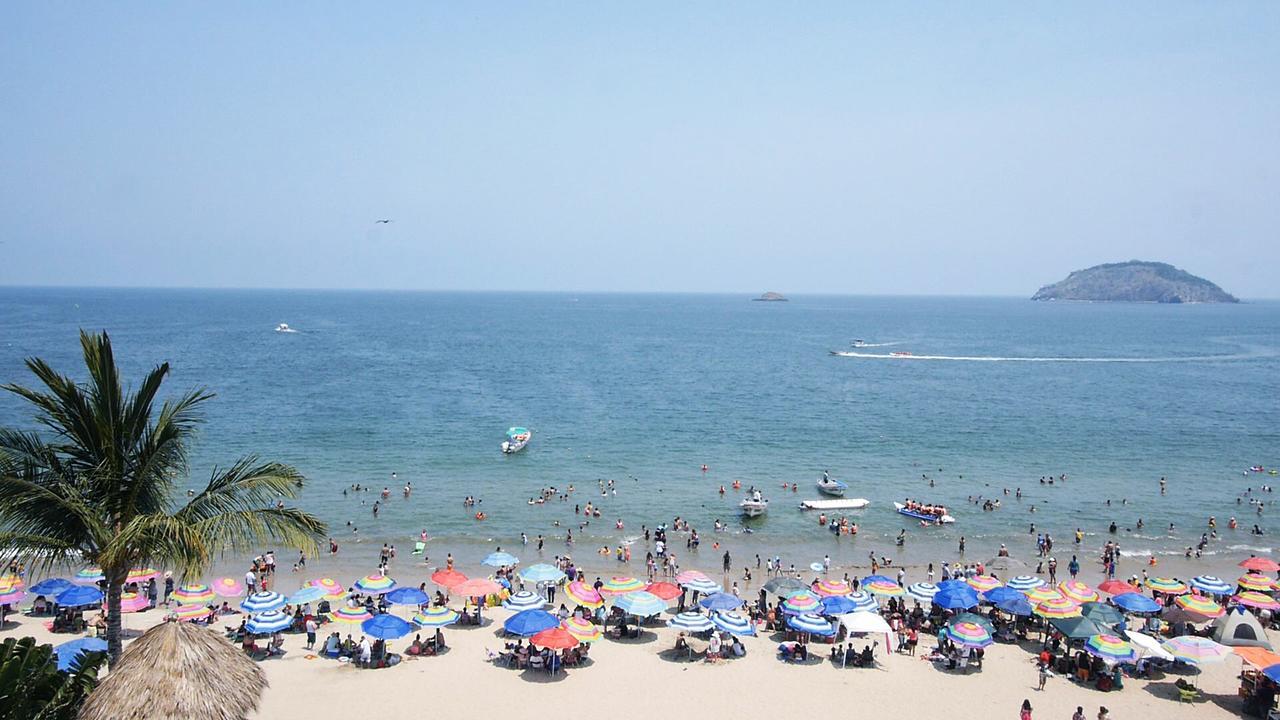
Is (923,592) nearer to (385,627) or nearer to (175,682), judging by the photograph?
(385,627)

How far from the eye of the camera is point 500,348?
136625mm

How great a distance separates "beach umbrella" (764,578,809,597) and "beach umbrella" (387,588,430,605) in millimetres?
11055

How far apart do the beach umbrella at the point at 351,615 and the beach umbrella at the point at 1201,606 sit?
2539 centimetres

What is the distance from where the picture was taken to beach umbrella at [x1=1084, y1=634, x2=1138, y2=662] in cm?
2281

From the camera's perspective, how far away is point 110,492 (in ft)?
37.2

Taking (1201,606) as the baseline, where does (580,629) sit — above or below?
below

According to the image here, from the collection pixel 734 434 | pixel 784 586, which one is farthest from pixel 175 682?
pixel 734 434

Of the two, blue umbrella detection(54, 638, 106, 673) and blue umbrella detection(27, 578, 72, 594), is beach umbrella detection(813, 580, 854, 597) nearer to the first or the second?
blue umbrella detection(54, 638, 106, 673)

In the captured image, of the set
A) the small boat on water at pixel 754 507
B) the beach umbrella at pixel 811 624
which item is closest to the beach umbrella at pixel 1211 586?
the beach umbrella at pixel 811 624

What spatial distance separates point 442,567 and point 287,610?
7.81m

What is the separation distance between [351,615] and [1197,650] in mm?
23321

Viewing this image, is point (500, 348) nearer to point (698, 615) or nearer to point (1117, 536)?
point (1117, 536)

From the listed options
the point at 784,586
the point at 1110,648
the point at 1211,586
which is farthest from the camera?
the point at 1211,586

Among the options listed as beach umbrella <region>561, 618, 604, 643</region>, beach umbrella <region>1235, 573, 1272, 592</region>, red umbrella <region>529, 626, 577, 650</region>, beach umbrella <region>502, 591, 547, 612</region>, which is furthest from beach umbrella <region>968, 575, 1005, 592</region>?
beach umbrella <region>502, 591, 547, 612</region>
